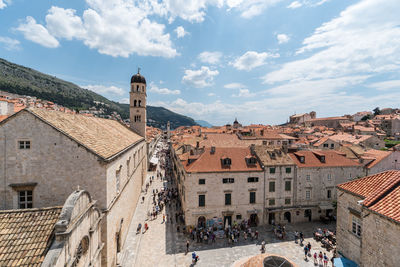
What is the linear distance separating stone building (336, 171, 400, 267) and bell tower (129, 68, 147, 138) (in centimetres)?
3436

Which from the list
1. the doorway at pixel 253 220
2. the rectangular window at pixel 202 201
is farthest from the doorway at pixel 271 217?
the rectangular window at pixel 202 201

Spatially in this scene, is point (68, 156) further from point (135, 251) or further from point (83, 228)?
point (135, 251)

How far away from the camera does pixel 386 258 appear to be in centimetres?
1040

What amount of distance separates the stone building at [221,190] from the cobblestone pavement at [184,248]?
251cm

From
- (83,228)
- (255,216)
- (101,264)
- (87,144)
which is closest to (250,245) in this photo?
(255,216)

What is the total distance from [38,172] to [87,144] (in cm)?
328

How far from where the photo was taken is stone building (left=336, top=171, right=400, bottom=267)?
1025 centimetres

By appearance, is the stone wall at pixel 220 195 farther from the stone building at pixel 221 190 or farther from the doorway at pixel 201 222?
the doorway at pixel 201 222

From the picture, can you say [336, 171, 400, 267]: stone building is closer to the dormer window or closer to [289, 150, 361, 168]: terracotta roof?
[289, 150, 361, 168]: terracotta roof

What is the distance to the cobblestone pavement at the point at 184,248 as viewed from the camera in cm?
1748

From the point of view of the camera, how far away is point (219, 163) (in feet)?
79.0

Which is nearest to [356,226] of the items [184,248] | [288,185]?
[288,185]

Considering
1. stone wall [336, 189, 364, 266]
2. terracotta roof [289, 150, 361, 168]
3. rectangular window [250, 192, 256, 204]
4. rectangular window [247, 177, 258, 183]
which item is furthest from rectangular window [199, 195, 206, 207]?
terracotta roof [289, 150, 361, 168]

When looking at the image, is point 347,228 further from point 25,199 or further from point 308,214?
point 25,199
